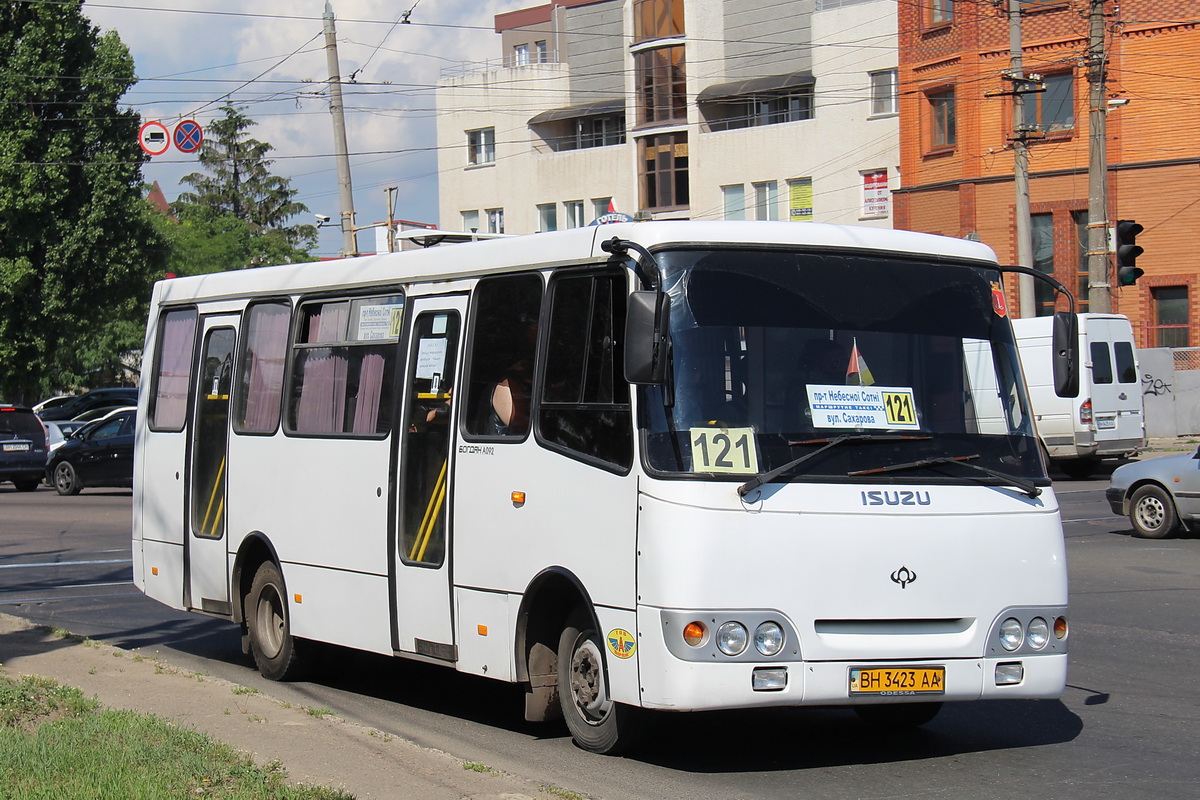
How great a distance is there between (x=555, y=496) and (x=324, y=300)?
340 cm

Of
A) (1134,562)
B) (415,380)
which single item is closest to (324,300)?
(415,380)

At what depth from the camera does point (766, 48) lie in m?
55.3

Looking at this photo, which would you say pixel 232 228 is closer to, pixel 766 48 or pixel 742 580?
pixel 766 48

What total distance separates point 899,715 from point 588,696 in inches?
76.2

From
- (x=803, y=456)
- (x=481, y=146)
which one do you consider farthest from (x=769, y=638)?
(x=481, y=146)

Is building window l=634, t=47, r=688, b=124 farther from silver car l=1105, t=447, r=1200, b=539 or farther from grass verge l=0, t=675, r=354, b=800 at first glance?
grass verge l=0, t=675, r=354, b=800

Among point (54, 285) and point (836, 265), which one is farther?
point (54, 285)

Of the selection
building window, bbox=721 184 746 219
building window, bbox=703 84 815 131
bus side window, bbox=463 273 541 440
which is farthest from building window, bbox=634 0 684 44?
bus side window, bbox=463 273 541 440

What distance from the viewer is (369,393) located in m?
9.71

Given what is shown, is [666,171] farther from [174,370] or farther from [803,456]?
[803,456]

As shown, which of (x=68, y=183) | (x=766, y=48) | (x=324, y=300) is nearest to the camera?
(x=324, y=300)

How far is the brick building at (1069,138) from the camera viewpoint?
39.6 meters

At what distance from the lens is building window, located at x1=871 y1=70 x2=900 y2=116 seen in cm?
4912

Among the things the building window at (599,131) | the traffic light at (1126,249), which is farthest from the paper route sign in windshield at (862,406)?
the building window at (599,131)
